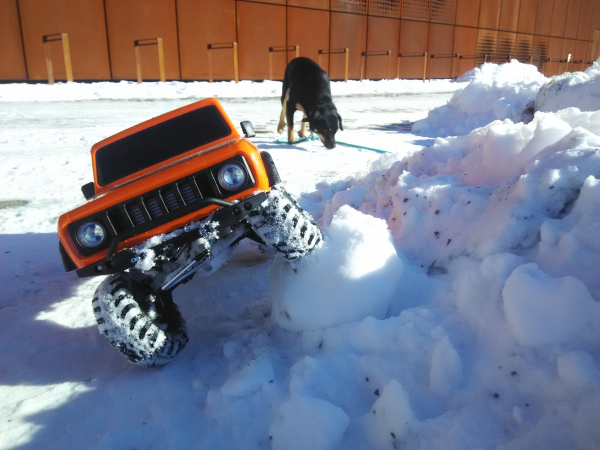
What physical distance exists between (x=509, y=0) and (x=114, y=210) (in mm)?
30773

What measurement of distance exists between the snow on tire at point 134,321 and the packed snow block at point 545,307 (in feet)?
5.26

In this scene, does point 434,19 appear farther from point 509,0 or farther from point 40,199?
point 40,199

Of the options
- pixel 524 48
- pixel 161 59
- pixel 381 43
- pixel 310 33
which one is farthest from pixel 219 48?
pixel 524 48

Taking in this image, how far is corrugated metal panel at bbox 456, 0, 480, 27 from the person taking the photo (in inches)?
Result: 949

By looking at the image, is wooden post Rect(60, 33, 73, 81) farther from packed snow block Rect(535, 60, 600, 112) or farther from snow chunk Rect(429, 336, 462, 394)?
snow chunk Rect(429, 336, 462, 394)

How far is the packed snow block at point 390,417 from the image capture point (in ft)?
5.03

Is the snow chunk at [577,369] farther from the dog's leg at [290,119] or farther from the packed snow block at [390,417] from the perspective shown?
the dog's leg at [290,119]

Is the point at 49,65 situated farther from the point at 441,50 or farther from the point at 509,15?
the point at 509,15

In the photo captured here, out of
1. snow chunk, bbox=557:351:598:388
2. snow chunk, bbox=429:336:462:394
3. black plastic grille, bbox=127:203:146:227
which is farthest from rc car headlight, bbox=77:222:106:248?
snow chunk, bbox=557:351:598:388

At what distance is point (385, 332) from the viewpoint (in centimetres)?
195

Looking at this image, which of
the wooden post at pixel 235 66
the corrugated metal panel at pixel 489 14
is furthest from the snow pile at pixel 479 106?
the corrugated metal panel at pixel 489 14

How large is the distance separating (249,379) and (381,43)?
22533 mm

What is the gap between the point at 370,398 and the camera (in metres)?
1.75

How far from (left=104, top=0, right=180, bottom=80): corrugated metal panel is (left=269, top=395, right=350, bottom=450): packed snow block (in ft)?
54.3
